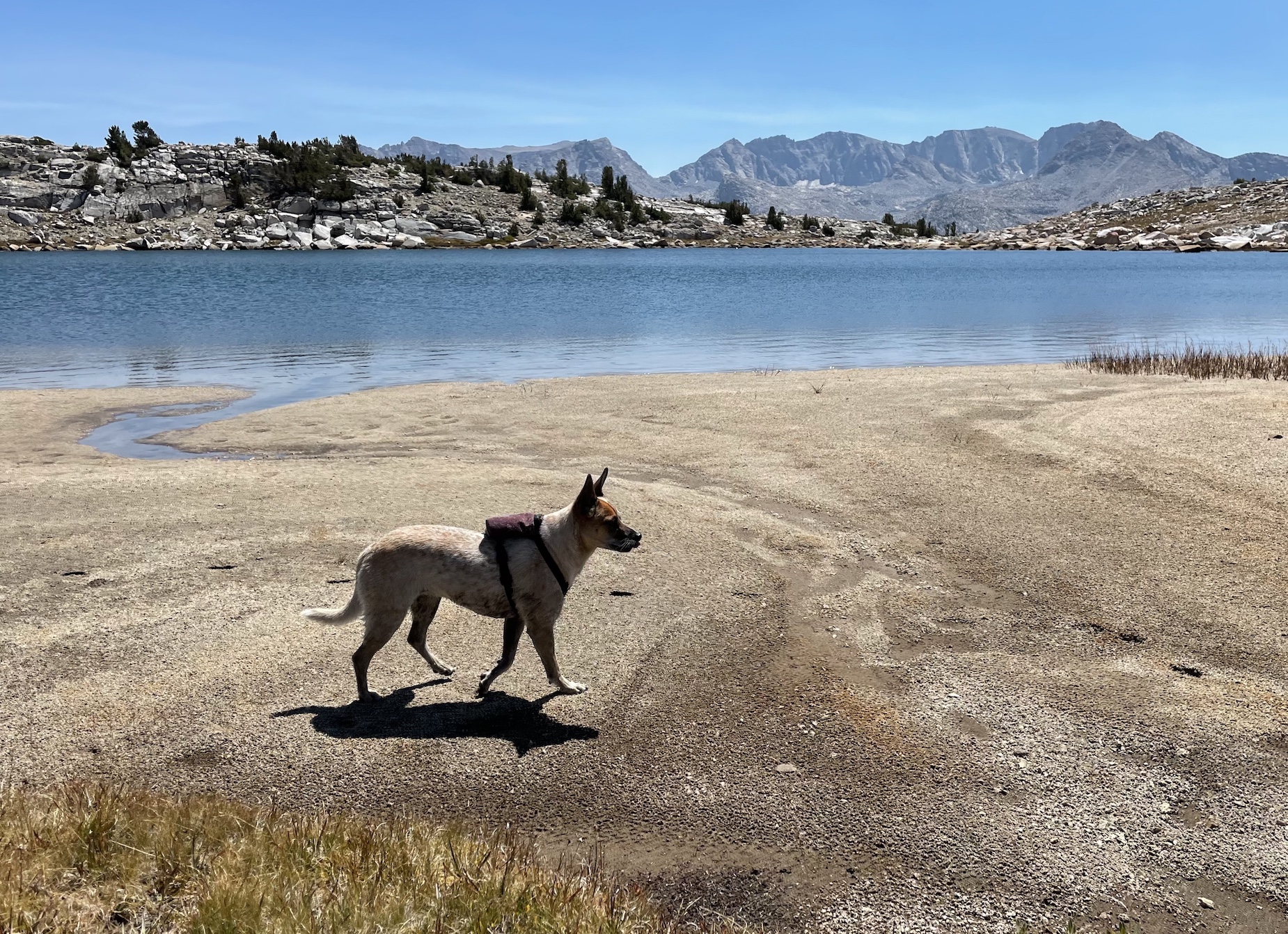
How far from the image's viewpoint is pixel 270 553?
11.6 m

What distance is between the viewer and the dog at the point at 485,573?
7.73 meters

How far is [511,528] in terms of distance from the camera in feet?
25.9

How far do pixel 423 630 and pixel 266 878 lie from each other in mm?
3840

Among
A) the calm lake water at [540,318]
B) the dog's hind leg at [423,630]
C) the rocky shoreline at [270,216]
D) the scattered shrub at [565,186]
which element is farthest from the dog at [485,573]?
the scattered shrub at [565,186]

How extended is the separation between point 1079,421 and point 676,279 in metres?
59.7

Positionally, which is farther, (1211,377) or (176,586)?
(1211,377)

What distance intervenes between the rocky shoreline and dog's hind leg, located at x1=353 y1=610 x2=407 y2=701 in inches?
4882

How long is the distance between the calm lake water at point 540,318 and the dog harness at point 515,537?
13586mm

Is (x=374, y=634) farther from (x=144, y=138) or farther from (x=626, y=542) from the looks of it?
(x=144, y=138)

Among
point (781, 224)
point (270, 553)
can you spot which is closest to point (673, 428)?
point (270, 553)

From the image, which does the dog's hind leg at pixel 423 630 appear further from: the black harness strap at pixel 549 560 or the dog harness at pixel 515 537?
the black harness strap at pixel 549 560

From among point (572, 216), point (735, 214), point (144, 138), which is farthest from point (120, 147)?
point (735, 214)

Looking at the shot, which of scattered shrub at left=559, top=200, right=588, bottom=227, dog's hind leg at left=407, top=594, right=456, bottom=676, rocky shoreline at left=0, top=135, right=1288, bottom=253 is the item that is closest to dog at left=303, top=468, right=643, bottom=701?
dog's hind leg at left=407, top=594, right=456, bottom=676

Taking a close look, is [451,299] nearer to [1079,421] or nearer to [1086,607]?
[1079,421]
